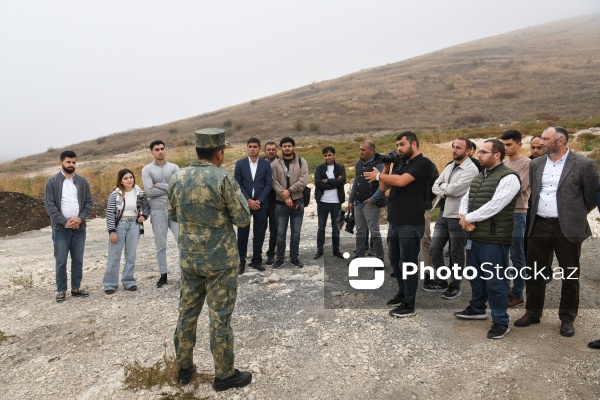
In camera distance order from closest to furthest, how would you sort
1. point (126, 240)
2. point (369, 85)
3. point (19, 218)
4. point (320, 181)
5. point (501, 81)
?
point (126, 240) → point (320, 181) → point (19, 218) → point (501, 81) → point (369, 85)

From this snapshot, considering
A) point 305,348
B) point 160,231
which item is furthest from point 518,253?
point 160,231

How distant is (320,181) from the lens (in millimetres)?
7027

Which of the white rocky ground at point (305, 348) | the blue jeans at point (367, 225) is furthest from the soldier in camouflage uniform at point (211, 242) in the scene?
the blue jeans at point (367, 225)

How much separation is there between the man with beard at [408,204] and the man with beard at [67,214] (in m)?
3.73

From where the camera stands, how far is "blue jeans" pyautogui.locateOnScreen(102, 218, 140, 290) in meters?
5.88

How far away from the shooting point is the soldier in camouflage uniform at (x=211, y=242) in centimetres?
339

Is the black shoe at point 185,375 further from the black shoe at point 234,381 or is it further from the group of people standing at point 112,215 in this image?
the group of people standing at point 112,215

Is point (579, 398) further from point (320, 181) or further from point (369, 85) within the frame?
point (369, 85)

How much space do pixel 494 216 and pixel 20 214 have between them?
42.2 feet

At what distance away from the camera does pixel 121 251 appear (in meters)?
5.87

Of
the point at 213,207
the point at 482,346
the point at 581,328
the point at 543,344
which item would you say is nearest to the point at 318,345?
the point at 482,346

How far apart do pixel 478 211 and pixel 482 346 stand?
1253mm

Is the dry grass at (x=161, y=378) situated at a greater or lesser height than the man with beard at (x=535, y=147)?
lesser

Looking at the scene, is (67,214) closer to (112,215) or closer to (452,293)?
(112,215)
